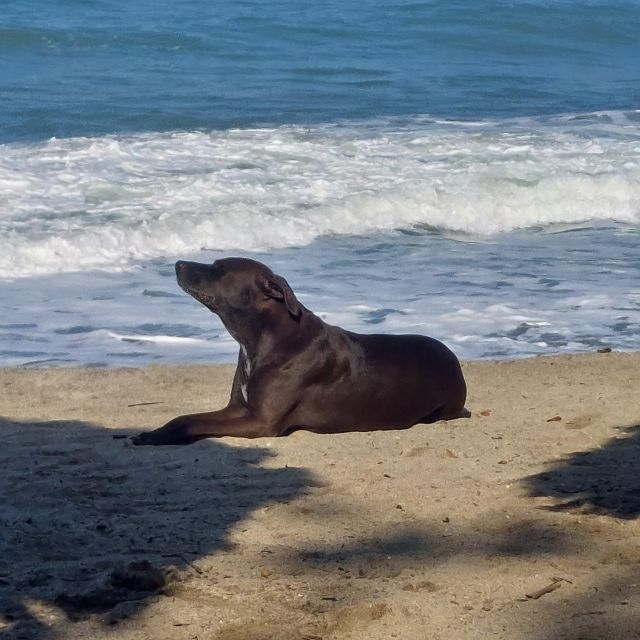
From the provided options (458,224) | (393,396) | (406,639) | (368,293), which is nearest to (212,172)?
(458,224)

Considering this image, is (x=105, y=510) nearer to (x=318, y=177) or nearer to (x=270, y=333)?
(x=270, y=333)

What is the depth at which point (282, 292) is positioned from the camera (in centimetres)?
656

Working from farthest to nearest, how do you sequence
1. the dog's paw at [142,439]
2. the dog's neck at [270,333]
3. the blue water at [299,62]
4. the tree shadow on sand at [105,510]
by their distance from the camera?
1. the blue water at [299,62]
2. the dog's neck at [270,333]
3. the dog's paw at [142,439]
4. the tree shadow on sand at [105,510]

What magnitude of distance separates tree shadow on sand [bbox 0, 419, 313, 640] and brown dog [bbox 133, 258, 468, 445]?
0.47 meters

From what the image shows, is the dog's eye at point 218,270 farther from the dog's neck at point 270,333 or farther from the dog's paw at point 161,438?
the dog's paw at point 161,438

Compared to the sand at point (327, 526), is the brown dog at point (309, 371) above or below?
above

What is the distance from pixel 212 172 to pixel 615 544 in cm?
1121

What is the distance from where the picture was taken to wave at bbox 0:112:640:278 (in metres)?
11.9

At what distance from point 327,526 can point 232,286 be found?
7.51 ft

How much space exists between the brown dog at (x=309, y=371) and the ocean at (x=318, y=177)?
5.43 feet

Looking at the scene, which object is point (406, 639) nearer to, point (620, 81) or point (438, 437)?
point (438, 437)

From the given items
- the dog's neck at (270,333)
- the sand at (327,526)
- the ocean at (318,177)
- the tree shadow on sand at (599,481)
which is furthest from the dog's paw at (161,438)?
the ocean at (318,177)

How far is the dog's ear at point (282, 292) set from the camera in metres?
6.52

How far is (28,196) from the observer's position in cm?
1350
